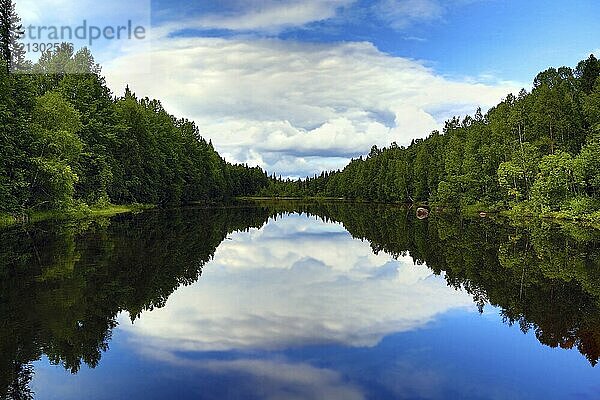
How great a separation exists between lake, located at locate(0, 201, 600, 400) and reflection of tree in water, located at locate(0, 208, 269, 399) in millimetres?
61

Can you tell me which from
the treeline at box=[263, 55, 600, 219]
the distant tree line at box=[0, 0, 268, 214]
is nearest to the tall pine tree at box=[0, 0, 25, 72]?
the distant tree line at box=[0, 0, 268, 214]

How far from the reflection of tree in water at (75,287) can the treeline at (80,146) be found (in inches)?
465

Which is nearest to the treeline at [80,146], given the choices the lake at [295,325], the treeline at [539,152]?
the lake at [295,325]

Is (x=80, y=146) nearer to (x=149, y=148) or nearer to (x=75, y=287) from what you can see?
(x=149, y=148)

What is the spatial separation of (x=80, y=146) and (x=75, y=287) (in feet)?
127

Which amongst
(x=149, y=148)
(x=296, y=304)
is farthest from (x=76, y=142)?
(x=296, y=304)

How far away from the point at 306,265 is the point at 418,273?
5455 millimetres

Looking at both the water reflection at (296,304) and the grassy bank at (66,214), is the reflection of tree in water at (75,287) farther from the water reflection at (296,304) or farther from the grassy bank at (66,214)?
the grassy bank at (66,214)

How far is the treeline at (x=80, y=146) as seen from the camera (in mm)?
41812

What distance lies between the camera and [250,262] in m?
24.5

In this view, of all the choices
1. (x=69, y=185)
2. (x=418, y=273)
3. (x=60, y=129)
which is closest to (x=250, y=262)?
(x=418, y=273)

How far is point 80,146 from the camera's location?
50.7 meters

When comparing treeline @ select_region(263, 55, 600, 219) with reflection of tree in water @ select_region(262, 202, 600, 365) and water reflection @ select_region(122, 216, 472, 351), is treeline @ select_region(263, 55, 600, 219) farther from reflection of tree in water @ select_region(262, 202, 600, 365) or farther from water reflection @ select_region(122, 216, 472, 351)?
water reflection @ select_region(122, 216, 472, 351)

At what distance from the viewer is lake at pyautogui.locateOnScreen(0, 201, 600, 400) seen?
9.04 metres
